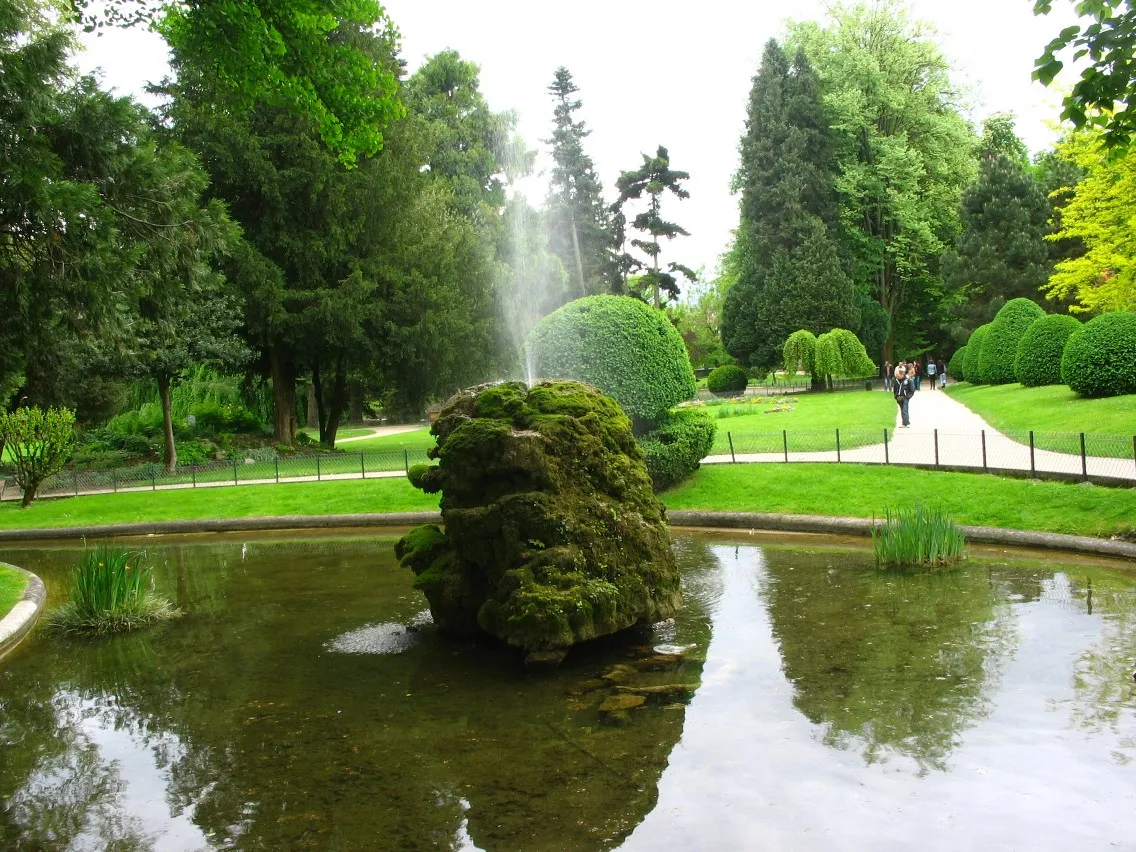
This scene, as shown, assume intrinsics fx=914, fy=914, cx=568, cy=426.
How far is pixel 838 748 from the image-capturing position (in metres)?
5.72

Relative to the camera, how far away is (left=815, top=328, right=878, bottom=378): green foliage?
46469 mm

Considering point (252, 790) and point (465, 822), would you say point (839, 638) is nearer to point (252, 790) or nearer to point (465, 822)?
point (465, 822)

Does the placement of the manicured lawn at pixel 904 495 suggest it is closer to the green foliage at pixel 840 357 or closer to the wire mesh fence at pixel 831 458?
the wire mesh fence at pixel 831 458

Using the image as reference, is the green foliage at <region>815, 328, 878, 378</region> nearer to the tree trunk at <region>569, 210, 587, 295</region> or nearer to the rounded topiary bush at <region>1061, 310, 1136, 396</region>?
the tree trunk at <region>569, 210, 587, 295</region>

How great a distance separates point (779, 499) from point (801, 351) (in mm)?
32591

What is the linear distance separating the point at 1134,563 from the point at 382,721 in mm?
8897

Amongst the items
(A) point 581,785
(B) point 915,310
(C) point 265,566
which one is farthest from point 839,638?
(B) point 915,310

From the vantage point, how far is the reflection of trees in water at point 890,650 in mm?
5992

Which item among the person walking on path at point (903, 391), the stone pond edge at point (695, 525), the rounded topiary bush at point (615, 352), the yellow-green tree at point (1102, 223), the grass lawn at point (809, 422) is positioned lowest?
the stone pond edge at point (695, 525)

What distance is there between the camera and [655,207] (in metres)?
62.4

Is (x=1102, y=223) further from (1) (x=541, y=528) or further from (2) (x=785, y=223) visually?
(1) (x=541, y=528)

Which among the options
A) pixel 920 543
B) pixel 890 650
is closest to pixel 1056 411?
pixel 920 543

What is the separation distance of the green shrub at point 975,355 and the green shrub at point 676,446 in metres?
26.3

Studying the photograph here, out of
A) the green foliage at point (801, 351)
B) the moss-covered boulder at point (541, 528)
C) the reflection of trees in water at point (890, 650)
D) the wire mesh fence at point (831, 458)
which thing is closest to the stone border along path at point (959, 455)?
the wire mesh fence at point (831, 458)
